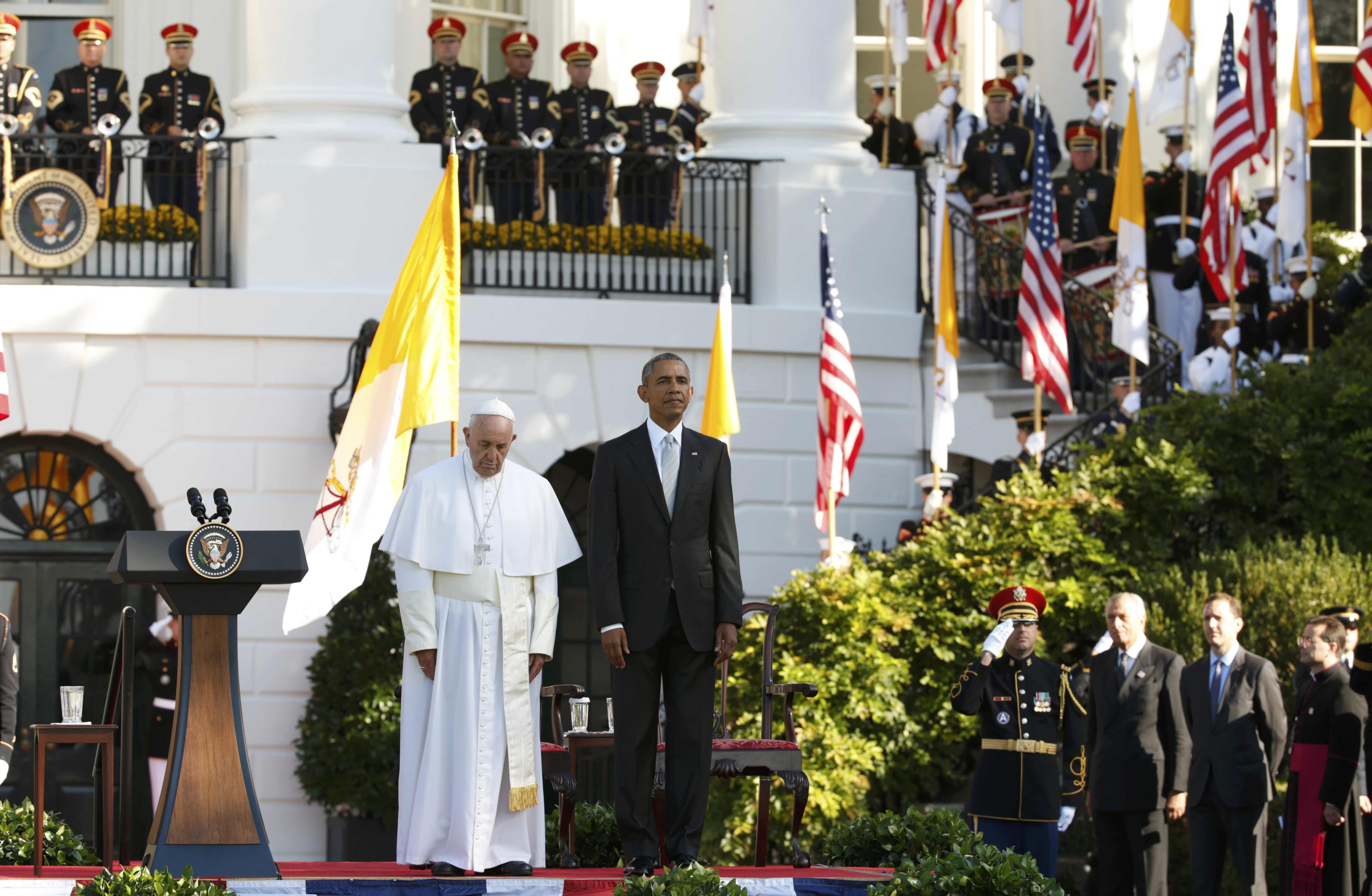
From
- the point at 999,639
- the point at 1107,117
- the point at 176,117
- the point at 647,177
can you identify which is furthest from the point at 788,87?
the point at 999,639

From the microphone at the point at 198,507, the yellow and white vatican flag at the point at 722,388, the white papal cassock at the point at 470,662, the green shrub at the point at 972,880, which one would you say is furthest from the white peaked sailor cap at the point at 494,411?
the yellow and white vatican flag at the point at 722,388

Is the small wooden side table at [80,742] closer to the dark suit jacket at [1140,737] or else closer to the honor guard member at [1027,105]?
the dark suit jacket at [1140,737]

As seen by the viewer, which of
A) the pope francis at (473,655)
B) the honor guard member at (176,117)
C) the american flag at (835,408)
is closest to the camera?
the pope francis at (473,655)

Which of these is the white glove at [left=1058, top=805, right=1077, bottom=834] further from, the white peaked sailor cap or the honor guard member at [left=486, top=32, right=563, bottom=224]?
the honor guard member at [left=486, top=32, right=563, bottom=224]

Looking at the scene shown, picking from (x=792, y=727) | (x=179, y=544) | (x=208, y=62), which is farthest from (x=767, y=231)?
(x=179, y=544)

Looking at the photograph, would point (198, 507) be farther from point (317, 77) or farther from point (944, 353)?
point (317, 77)

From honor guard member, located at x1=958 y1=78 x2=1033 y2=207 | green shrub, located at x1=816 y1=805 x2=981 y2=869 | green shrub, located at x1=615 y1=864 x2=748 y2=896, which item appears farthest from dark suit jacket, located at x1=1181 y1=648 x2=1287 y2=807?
honor guard member, located at x1=958 y1=78 x2=1033 y2=207

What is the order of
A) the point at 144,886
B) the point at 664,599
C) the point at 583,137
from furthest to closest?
the point at 583,137, the point at 664,599, the point at 144,886

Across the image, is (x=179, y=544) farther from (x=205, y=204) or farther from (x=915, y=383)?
(x=915, y=383)

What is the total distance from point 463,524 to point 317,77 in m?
8.09

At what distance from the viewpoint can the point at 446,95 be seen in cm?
1703

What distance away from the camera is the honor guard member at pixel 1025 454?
1505cm

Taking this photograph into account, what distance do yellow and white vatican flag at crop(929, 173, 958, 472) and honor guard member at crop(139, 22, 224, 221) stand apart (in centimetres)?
525

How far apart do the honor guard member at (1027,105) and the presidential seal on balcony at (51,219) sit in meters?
7.95
